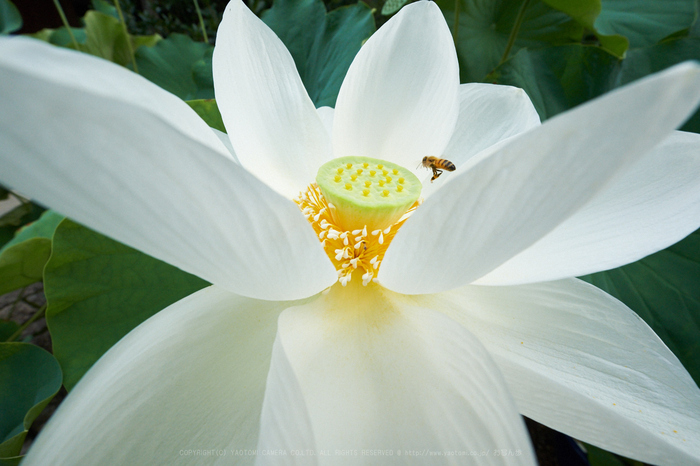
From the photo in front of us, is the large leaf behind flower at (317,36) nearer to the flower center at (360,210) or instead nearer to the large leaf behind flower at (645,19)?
the flower center at (360,210)

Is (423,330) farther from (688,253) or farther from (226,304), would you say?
(688,253)

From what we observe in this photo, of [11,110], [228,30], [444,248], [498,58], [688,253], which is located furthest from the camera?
[498,58]

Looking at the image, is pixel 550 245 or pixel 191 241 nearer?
pixel 191 241

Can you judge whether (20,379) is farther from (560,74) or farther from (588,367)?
(560,74)

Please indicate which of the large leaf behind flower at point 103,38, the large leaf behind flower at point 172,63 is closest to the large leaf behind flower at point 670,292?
the large leaf behind flower at point 172,63

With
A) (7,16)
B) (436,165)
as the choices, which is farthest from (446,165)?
(7,16)

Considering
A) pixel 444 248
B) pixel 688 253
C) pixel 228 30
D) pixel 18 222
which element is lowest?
pixel 18 222

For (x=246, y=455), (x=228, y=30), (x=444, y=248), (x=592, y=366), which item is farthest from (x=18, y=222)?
(x=592, y=366)
